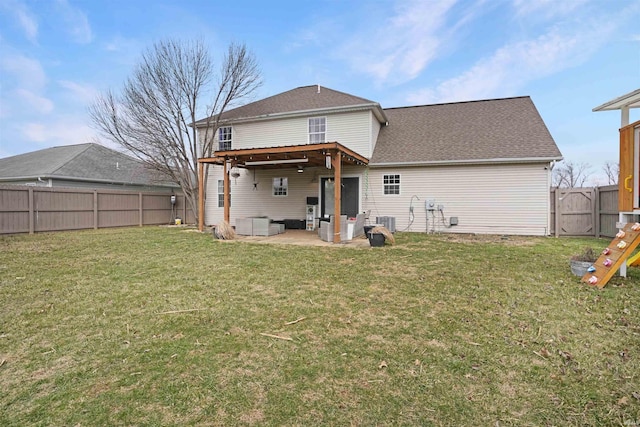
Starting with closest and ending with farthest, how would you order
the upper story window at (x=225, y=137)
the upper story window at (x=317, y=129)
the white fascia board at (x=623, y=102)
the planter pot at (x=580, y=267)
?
1. the planter pot at (x=580, y=267)
2. the white fascia board at (x=623, y=102)
3. the upper story window at (x=317, y=129)
4. the upper story window at (x=225, y=137)

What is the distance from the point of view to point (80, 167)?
1666 cm

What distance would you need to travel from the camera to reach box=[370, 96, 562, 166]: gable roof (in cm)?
1066

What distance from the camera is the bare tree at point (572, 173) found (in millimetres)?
31547

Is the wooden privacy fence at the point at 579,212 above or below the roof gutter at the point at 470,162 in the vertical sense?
below

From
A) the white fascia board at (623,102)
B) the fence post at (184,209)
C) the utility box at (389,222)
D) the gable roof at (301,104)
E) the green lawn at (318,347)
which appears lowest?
the green lawn at (318,347)

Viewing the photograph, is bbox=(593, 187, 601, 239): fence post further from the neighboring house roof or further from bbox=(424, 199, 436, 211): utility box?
the neighboring house roof

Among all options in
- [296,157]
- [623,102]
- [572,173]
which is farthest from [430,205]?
[572,173]

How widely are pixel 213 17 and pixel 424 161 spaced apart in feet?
32.5

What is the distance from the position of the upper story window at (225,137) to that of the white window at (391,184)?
24.3ft

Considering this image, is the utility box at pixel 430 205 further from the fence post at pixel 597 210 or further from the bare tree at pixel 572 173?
the bare tree at pixel 572 173

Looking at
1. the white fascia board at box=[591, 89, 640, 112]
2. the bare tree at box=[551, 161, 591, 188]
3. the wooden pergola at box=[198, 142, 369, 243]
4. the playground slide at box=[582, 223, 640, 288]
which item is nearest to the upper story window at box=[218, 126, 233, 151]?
the wooden pergola at box=[198, 142, 369, 243]

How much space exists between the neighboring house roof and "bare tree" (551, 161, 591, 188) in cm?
3747

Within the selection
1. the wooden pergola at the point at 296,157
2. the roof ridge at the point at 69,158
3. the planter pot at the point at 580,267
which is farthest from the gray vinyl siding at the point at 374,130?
the roof ridge at the point at 69,158

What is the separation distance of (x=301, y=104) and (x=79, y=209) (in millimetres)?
10153
